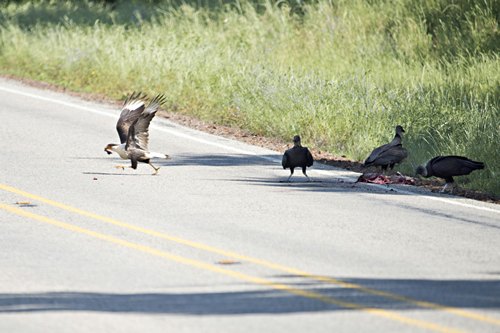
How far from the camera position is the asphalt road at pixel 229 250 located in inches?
312

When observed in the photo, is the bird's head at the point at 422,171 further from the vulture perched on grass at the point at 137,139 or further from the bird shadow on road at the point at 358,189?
the vulture perched on grass at the point at 137,139

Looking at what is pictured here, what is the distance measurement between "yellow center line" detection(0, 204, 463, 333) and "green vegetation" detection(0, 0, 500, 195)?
17.2 ft

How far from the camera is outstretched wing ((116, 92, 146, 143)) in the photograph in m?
14.6

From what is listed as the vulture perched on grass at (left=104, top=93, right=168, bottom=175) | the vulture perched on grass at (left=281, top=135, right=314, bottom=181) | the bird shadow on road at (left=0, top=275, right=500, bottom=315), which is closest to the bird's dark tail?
the vulture perched on grass at (left=281, top=135, right=314, bottom=181)

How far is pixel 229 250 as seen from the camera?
10.1 m

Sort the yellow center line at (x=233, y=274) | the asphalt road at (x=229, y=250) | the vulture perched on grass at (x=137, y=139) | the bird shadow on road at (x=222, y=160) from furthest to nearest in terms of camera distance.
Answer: the bird shadow on road at (x=222, y=160)
the vulture perched on grass at (x=137, y=139)
the asphalt road at (x=229, y=250)
the yellow center line at (x=233, y=274)

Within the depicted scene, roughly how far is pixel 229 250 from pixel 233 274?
94cm

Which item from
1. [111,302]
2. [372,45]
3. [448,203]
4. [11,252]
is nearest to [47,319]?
[111,302]

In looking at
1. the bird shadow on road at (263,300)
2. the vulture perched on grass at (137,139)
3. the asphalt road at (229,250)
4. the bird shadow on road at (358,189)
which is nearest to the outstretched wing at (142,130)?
the vulture perched on grass at (137,139)

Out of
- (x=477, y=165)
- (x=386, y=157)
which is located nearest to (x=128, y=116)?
(x=386, y=157)

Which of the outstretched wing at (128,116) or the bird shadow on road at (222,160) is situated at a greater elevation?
the outstretched wing at (128,116)

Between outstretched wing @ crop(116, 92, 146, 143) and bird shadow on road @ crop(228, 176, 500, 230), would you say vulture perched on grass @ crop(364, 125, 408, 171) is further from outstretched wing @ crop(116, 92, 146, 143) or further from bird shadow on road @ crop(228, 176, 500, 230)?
outstretched wing @ crop(116, 92, 146, 143)

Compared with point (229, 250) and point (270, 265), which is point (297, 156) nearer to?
point (229, 250)

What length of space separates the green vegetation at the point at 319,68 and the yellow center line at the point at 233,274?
17.2 feet
